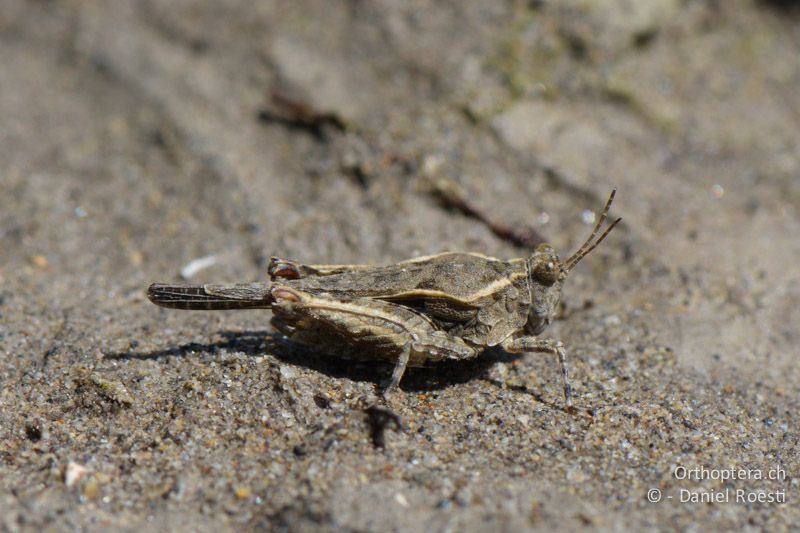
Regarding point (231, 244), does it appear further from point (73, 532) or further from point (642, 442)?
point (642, 442)

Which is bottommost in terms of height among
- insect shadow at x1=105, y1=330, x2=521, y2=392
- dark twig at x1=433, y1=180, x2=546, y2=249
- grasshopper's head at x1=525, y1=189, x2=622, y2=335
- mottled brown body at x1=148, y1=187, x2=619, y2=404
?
insect shadow at x1=105, y1=330, x2=521, y2=392

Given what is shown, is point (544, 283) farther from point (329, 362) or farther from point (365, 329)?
point (329, 362)

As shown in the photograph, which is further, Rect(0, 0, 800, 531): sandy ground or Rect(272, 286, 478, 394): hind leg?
Rect(272, 286, 478, 394): hind leg

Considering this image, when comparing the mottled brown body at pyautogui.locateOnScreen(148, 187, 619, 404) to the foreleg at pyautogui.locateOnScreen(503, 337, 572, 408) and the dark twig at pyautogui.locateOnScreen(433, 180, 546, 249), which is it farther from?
the dark twig at pyautogui.locateOnScreen(433, 180, 546, 249)

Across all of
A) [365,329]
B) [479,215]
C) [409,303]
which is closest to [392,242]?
[479,215]

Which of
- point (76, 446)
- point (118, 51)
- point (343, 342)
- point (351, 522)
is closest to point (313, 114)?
point (118, 51)

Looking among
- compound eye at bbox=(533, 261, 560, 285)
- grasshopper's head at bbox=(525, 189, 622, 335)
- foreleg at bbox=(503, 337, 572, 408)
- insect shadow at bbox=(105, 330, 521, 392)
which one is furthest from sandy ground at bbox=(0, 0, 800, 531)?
compound eye at bbox=(533, 261, 560, 285)
